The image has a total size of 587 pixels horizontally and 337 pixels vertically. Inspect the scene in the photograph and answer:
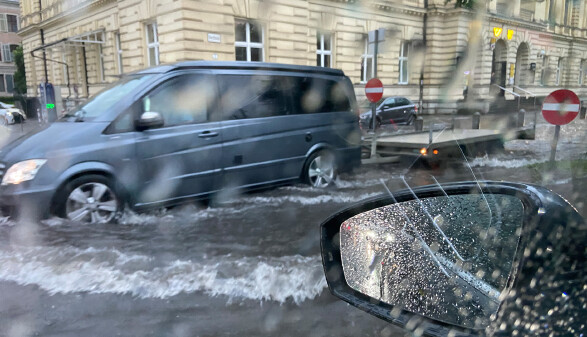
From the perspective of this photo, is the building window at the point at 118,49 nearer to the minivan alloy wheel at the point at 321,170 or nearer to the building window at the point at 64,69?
the building window at the point at 64,69

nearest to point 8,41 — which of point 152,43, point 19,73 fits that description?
point 19,73

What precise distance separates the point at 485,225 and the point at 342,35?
1759cm

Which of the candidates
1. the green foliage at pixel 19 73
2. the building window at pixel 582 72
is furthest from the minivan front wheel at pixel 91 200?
the green foliage at pixel 19 73

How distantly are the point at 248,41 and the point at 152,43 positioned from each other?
3701mm

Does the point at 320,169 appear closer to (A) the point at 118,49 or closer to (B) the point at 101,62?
(A) the point at 118,49

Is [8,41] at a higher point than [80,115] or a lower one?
higher

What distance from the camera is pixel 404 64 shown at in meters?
21.5

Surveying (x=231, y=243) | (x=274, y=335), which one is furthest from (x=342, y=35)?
(x=274, y=335)

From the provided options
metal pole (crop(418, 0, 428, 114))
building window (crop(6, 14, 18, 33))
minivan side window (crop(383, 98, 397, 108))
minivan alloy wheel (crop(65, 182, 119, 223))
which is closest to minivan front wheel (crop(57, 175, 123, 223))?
minivan alloy wheel (crop(65, 182, 119, 223))

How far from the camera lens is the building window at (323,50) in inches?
681

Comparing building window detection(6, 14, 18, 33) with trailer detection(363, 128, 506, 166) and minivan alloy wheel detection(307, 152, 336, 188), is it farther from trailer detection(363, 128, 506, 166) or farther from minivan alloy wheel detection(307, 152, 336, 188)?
minivan alloy wheel detection(307, 152, 336, 188)

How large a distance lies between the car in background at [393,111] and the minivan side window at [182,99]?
34.7 feet

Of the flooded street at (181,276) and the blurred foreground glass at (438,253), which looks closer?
the blurred foreground glass at (438,253)

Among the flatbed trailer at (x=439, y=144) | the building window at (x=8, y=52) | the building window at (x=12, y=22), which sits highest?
the building window at (x=12, y=22)
